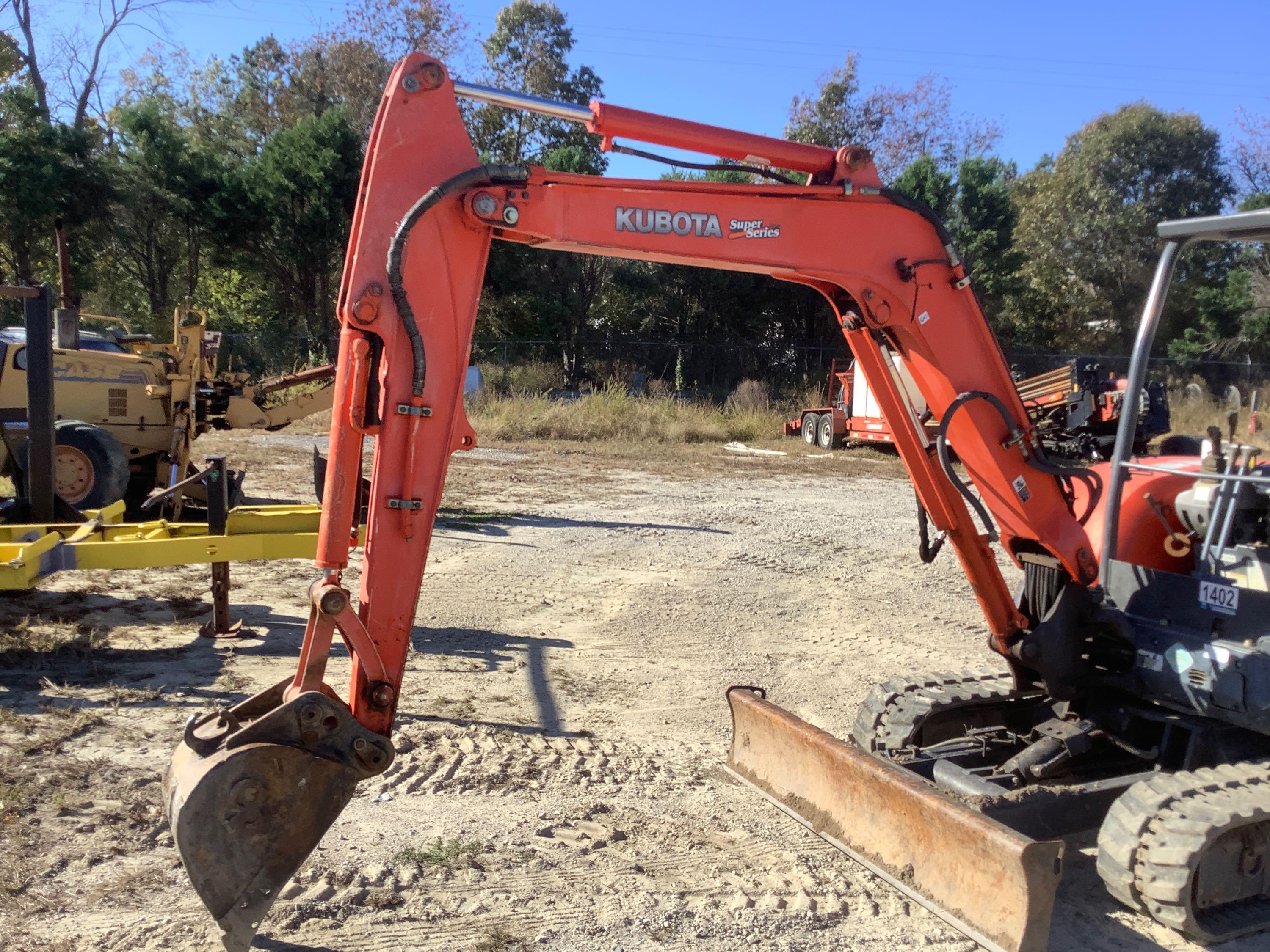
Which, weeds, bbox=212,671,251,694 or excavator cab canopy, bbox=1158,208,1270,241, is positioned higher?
excavator cab canopy, bbox=1158,208,1270,241

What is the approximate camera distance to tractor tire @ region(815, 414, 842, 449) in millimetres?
22469

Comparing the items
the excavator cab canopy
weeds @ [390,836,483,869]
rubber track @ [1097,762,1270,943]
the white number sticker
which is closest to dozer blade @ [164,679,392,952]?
weeds @ [390,836,483,869]

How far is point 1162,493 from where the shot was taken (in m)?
4.19

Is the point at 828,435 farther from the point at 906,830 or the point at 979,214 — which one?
the point at 906,830

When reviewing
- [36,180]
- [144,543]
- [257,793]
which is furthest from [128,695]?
[36,180]

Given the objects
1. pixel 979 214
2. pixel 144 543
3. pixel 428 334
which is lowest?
pixel 144 543

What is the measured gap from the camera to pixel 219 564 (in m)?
6.66

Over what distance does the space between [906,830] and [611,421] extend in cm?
1843

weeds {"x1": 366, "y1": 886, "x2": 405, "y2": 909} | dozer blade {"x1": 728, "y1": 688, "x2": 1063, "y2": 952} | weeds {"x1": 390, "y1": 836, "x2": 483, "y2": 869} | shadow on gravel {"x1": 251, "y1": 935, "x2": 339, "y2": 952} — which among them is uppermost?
dozer blade {"x1": 728, "y1": 688, "x2": 1063, "y2": 952}

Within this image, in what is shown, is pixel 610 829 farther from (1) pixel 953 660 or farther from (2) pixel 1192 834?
(1) pixel 953 660

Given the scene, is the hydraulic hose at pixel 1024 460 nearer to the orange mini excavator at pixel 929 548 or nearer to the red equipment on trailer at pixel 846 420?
the orange mini excavator at pixel 929 548

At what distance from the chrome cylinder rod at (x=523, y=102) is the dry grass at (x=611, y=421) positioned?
16.8 metres

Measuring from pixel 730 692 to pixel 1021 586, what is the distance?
1.49 metres

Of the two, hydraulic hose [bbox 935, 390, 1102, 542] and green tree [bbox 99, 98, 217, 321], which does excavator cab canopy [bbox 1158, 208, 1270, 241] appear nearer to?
hydraulic hose [bbox 935, 390, 1102, 542]
